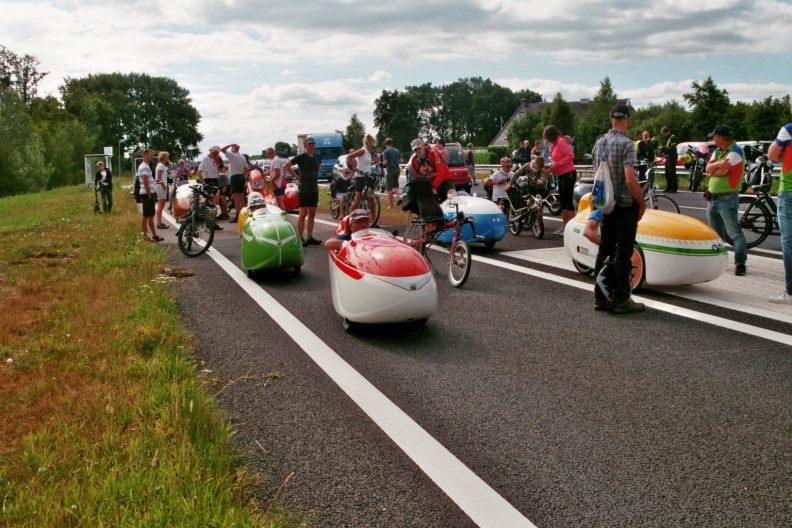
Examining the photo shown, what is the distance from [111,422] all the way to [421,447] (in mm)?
2018

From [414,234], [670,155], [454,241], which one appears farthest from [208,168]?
[670,155]

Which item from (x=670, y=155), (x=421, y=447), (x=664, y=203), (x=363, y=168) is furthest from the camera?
(x=670, y=155)

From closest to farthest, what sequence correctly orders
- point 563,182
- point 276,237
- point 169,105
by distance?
point 276,237 → point 563,182 → point 169,105

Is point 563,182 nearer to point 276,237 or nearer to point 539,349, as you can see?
point 276,237

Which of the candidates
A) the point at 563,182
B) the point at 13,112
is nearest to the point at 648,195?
the point at 563,182

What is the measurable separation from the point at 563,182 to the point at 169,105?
11602 centimetres

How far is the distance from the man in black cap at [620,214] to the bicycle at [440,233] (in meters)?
2.13

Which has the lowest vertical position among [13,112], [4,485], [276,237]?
[4,485]

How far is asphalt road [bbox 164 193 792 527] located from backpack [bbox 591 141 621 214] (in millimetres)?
1175

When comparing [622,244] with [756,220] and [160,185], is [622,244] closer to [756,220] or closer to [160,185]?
[756,220]

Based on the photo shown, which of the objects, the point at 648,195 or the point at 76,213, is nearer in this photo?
the point at 648,195

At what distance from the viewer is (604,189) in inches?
306

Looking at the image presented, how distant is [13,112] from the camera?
6206cm

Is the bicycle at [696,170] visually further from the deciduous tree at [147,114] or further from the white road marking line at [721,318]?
the deciduous tree at [147,114]
